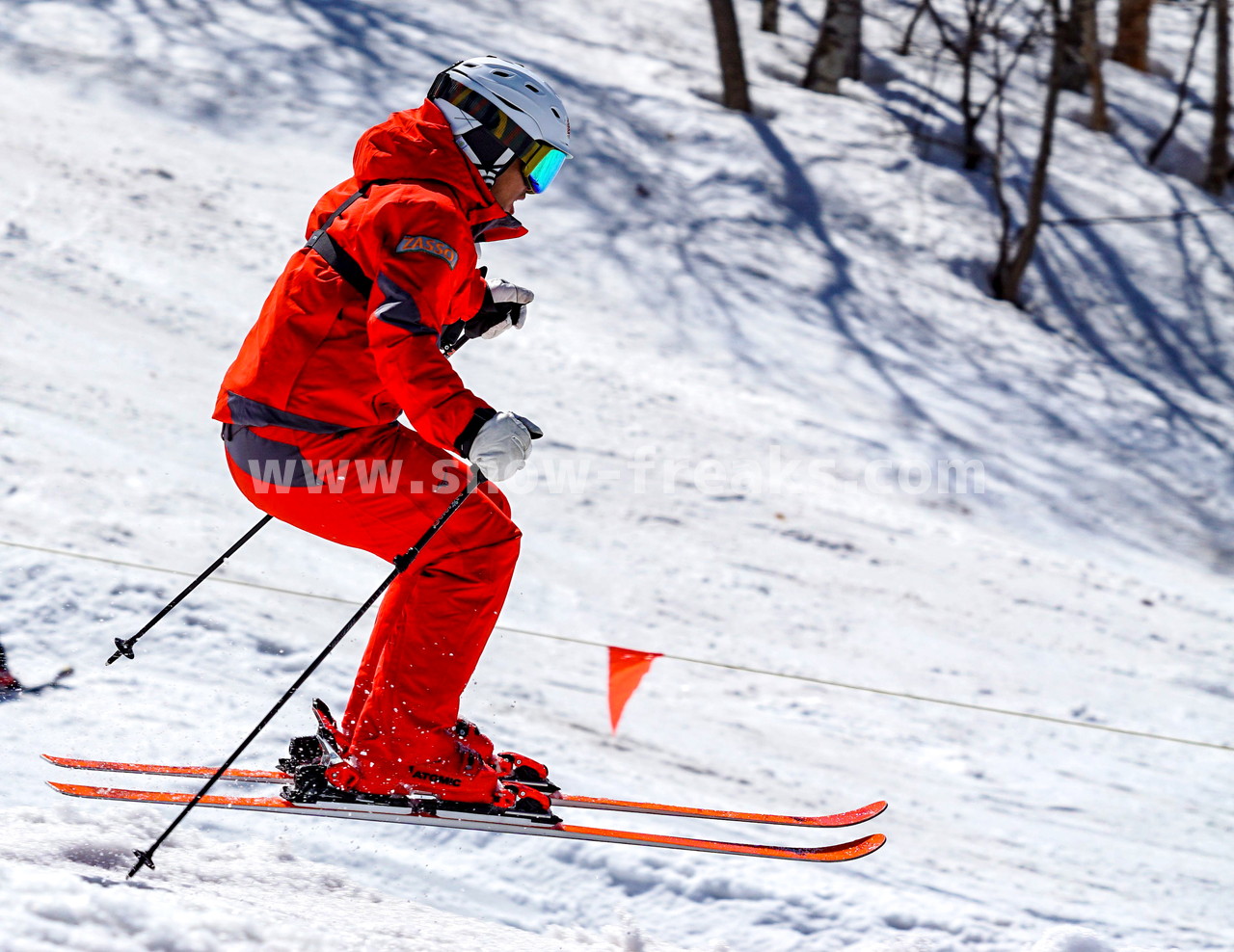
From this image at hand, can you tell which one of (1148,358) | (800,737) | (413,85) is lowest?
(800,737)

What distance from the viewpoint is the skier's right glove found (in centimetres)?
260

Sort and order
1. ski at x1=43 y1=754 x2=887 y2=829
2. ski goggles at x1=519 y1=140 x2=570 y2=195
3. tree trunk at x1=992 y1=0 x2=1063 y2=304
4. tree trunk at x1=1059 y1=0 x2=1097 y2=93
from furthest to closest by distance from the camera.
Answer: tree trunk at x1=1059 y1=0 x2=1097 y2=93 → tree trunk at x1=992 y1=0 x2=1063 y2=304 → ski at x1=43 y1=754 x2=887 y2=829 → ski goggles at x1=519 y1=140 x2=570 y2=195

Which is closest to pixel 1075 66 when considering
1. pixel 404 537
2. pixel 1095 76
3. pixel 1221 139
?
pixel 1095 76

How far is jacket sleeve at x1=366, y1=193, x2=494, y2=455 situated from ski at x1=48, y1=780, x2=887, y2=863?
4.08ft

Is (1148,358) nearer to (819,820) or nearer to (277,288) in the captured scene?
(819,820)

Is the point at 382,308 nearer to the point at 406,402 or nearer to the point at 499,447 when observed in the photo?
the point at 406,402

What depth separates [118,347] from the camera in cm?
625

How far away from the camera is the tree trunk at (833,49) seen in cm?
1174

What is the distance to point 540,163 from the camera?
117 inches

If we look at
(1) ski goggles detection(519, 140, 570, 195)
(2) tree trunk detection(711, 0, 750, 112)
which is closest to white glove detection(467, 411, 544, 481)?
(1) ski goggles detection(519, 140, 570, 195)

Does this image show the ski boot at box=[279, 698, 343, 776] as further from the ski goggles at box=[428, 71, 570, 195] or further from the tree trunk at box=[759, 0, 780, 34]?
the tree trunk at box=[759, 0, 780, 34]

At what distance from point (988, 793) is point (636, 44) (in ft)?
32.8

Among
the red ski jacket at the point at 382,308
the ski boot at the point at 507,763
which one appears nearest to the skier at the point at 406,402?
the red ski jacket at the point at 382,308

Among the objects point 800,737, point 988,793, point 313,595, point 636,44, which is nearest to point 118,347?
point 313,595
